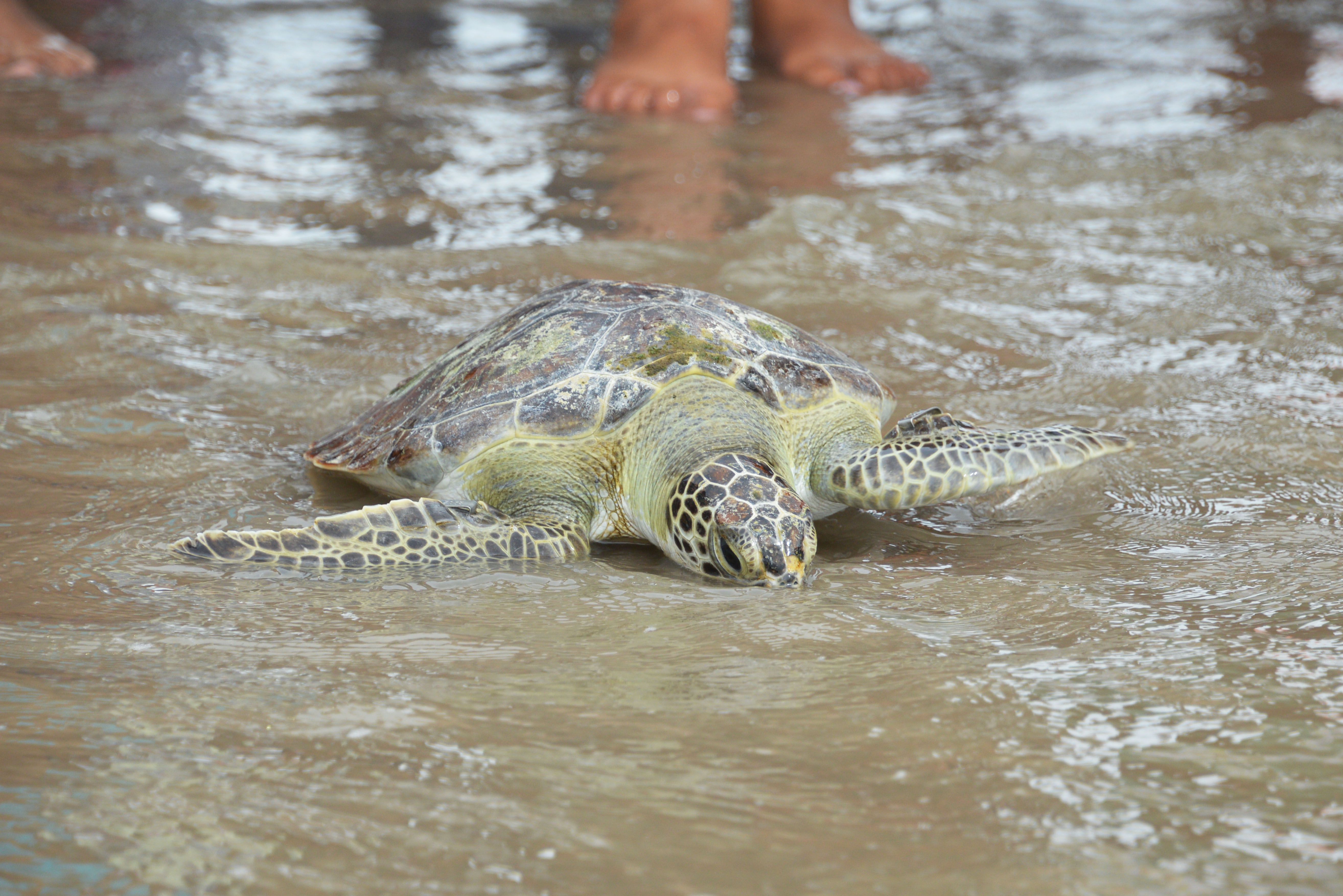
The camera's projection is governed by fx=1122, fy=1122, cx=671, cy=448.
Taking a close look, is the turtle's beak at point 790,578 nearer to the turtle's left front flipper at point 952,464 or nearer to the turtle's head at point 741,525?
the turtle's head at point 741,525

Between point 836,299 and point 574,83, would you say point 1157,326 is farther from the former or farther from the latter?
point 574,83

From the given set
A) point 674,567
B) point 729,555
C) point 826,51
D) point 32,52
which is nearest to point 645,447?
point 674,567

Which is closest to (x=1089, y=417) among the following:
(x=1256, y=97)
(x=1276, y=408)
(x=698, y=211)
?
(x=1276, y=408)

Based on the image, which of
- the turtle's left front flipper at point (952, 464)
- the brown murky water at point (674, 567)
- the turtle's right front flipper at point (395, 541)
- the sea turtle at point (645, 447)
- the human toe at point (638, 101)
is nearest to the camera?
the brown murky water at point (674, 567)

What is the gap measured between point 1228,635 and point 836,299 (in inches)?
114

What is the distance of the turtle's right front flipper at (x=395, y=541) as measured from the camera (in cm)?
267

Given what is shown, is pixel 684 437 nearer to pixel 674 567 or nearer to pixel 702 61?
pixel 674 567

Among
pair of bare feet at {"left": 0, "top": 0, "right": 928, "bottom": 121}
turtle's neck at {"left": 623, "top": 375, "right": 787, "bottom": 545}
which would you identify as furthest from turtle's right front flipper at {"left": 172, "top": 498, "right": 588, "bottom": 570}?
pair of bare feet at {"left": 0, "top": 0, "right": 928, "bottom": 121}

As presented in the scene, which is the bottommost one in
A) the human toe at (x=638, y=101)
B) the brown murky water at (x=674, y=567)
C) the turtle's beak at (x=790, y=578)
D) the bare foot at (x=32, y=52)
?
the turtle's beak at (x=790, y=578)

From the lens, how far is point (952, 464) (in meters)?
3.01

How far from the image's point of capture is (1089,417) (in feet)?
12.6

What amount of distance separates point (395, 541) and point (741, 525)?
0.86 meters

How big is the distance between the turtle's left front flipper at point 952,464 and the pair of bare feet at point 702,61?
5.55 meters

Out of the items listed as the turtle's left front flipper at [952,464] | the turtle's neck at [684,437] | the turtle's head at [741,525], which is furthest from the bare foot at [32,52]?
the turtle's left front flipper at [952,464]
